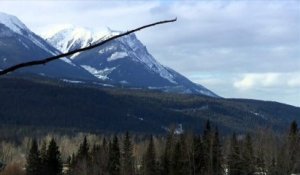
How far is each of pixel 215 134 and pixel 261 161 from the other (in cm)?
2440

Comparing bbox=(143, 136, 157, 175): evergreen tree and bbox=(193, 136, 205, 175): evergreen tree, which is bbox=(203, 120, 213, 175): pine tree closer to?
bbox=(193, 136, 205, 175): evergreen tree

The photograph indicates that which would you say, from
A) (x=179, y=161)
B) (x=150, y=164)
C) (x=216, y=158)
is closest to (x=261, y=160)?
(x=179, y=161)

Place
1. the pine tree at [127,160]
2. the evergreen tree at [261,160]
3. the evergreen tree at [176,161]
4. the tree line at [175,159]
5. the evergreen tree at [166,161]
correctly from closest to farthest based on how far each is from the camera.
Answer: the evergreen tree at [261,160] → the tree line at [175,159] → the evergreen tree at [176,161] → the evergreen tree at [166,161] → the pine tree at [127,160]

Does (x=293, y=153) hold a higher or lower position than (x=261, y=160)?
higher

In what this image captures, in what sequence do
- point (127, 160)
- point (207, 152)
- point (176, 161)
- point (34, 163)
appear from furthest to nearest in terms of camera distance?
point (127, 160) → point (207, 152) → point (34, 163) → point (176, 161)

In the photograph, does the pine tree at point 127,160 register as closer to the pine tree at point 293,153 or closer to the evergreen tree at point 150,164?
the evergreen tree at point 150,164

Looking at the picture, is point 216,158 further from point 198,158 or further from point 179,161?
point 179,161

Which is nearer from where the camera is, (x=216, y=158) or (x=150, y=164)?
(x=150, y=164)

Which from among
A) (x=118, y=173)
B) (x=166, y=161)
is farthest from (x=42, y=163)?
(x=166, y=161)

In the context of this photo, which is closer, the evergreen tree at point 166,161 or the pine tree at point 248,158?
the pine tree at point 248,158

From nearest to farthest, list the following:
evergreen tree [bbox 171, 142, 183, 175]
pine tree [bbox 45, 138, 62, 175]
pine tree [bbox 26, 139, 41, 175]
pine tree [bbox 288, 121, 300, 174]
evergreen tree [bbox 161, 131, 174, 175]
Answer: pine tree [bbox 288, 121, 300, 174], evergreen tree [bbox 171, 142, 183, 175], evergreen tree [bbox 161, 131, 174, 175], pine tree [bbox 26, 139, 41, 175], pine tree [bbox 45, 138, 62, 175]

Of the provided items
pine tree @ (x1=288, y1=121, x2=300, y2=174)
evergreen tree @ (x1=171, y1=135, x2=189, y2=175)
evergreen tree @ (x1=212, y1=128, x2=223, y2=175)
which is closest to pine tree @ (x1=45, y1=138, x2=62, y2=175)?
evergreen tree @ (x1=171, y1=135, x2=189, y2=175)

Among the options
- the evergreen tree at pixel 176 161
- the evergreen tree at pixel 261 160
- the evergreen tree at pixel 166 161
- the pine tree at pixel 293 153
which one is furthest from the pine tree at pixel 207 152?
the pine tree at pixel 293 153

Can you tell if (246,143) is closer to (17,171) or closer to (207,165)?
(207,165)
